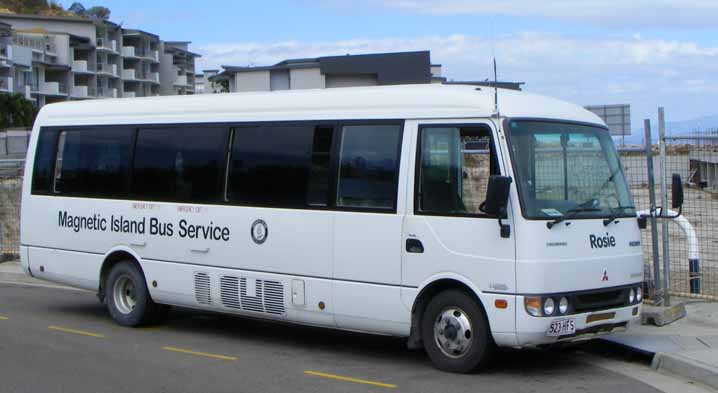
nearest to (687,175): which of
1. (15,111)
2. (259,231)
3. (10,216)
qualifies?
(259,231)

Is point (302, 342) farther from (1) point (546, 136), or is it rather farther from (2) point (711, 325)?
(2) point (711, 325)

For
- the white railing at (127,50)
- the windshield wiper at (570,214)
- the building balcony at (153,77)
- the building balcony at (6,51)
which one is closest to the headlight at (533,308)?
the windshield wiper at (570,214)

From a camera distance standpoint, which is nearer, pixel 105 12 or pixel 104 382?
pixel 104 382

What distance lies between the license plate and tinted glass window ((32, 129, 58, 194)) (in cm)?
802

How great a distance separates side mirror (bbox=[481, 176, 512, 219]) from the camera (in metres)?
8.69

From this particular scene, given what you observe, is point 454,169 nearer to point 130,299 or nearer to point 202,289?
point 202,289

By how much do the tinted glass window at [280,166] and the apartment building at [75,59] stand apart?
240 feet

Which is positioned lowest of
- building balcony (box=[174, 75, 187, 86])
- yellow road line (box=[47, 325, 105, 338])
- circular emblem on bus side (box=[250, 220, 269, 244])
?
yellow road line (box=[47, 325, 105, 338])

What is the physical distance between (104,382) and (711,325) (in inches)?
280

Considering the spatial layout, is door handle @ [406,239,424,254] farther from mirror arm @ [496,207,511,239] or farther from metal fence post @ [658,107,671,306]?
metal fence post @ [658,107,671,306]

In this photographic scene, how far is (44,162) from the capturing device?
13.7 m

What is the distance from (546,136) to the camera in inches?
373

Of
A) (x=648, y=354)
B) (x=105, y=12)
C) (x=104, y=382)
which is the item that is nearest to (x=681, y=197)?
(x=648, y=354)

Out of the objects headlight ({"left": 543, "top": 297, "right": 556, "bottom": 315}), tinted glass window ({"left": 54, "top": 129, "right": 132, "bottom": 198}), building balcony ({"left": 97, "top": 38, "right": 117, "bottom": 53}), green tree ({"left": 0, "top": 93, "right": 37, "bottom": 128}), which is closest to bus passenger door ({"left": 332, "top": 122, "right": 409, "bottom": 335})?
headlight ({"left": 543, "top": 297, "right": 556, "bottom": 315})
